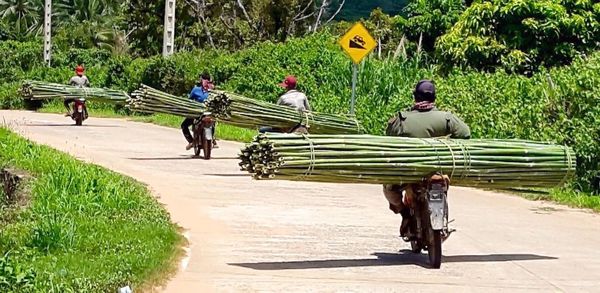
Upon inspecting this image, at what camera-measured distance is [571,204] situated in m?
14.9

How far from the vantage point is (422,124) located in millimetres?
9781

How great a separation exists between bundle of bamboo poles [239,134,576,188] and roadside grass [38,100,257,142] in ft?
46.3

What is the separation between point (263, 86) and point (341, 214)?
16882 mm

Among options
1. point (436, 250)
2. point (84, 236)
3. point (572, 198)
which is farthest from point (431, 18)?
point (84, 236)

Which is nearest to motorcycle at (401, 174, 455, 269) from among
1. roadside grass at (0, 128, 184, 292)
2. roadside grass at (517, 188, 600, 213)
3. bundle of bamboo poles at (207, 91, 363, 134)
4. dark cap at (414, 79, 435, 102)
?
dark cap at (414, 79, 435, 102)

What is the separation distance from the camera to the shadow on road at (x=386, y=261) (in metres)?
9.25

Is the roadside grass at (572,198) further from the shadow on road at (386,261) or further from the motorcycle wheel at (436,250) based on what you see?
the motorcycle wheel at (436,250)

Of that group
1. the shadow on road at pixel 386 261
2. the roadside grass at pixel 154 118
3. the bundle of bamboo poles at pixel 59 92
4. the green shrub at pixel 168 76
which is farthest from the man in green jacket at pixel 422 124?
the green shrub at pixel 168 76

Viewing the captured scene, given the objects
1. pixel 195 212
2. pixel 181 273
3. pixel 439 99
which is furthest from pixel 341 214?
pixel 439 99

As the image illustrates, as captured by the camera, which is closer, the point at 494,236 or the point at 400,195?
the point at 400,195

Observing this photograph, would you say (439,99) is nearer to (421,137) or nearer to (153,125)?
(421,137)

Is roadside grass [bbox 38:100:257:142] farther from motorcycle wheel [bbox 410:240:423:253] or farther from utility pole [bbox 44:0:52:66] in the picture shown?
motorcycle wheel [bbox 410:240:423:253]

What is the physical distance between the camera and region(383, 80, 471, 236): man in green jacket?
9.75m

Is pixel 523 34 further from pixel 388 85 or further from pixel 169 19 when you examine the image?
pixel 169 19
